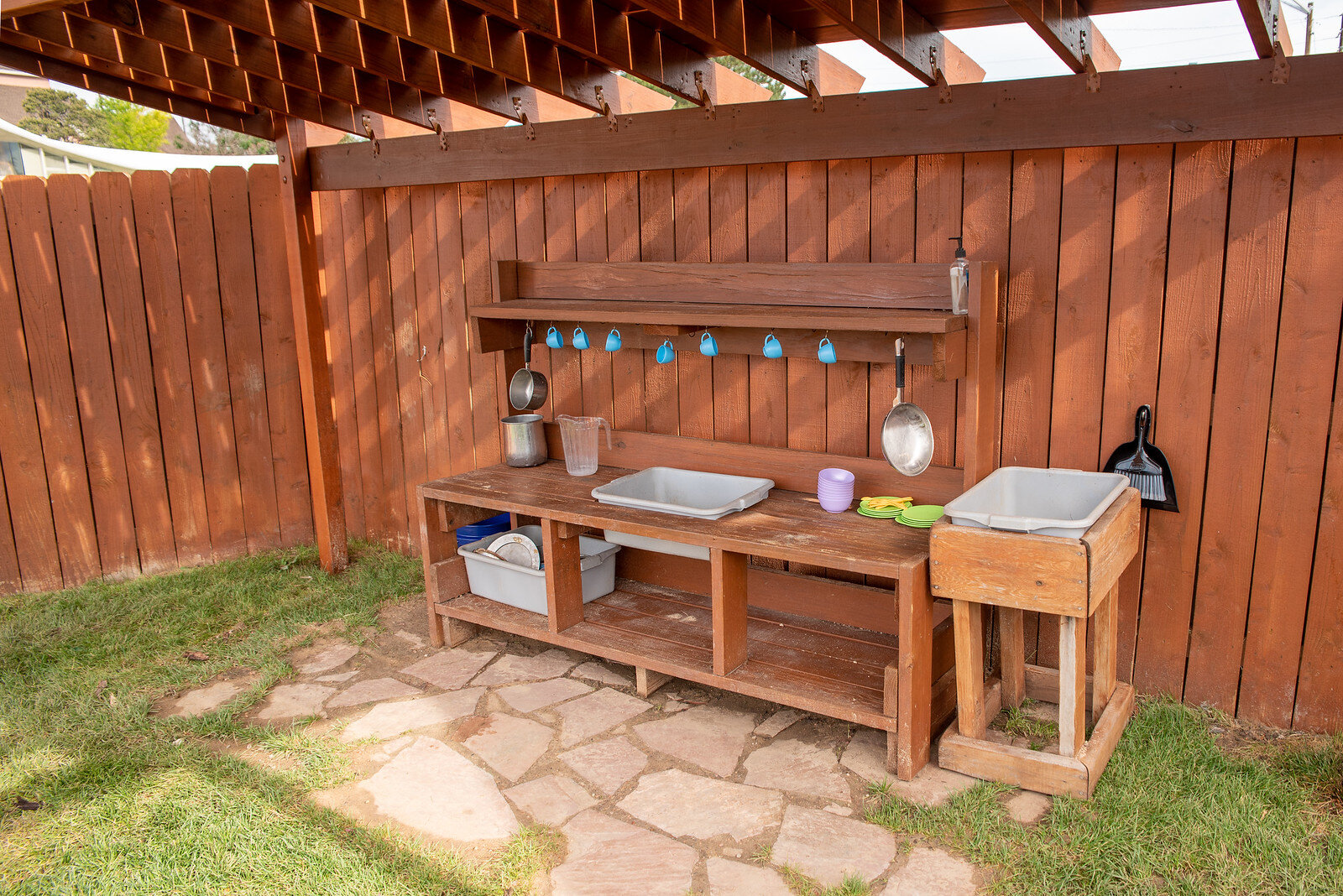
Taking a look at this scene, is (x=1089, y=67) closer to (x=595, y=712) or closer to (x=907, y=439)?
(x=907, y=439)

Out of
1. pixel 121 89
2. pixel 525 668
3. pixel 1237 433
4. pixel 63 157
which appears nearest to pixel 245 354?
pixel 121 89

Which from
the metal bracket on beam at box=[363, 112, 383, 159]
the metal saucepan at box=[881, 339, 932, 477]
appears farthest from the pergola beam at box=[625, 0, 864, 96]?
the metal bracket on beam at box=[363, 112, 383, 159]

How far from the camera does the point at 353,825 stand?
2787 mm

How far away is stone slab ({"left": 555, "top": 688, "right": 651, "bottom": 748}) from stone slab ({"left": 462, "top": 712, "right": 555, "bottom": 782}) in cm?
8

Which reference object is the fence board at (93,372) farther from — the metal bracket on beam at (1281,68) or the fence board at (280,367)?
the metal bracket on beam at (1281,68)

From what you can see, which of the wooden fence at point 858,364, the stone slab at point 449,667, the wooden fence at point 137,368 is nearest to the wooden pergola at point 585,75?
the wooden fence at point 858,364

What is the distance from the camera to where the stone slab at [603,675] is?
3.68 metres

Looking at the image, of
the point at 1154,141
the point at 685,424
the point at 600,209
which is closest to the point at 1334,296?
the point at 1154,141

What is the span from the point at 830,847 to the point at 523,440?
224 centimetres

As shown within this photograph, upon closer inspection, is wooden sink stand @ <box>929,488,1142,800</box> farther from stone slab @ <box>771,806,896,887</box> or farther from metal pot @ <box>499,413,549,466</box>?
metal pot @ <box>499,413,549,466</box>

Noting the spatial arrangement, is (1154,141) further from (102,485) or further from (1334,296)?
(102,485)

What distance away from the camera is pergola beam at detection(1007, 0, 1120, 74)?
8.14ft

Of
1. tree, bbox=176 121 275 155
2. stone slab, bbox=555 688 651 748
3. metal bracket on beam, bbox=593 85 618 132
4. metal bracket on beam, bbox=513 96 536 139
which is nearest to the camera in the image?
stone slab, bbox=555 688 651 748

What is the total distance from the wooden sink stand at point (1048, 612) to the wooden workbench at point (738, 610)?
11cm
